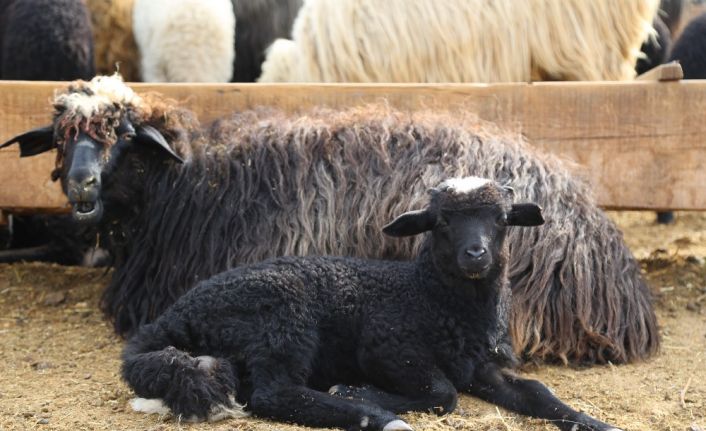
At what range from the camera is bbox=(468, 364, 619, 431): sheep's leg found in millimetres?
3879

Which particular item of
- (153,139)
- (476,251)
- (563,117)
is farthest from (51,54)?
(476,251)

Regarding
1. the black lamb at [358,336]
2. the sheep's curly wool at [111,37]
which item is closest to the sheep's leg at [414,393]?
the black lamb at [358,336]

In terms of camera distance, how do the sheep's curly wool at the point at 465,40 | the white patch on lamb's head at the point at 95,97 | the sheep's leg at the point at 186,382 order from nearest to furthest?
the sheep's leg at the point at 186,382
the white patch on lamb's head at the point at 95,97
the sheep's curly wool at the point at 465,40

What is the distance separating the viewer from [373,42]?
7.06 m

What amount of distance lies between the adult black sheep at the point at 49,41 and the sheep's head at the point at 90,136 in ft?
6.86

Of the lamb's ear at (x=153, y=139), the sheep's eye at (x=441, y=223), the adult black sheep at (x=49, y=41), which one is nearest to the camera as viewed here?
the sheep's eye at (x=441, y=223)

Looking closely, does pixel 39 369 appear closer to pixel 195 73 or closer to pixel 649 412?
pixel 649 412

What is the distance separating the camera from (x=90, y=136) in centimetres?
508

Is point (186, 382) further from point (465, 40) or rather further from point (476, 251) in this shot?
point (465, 40)

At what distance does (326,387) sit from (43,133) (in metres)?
2.17

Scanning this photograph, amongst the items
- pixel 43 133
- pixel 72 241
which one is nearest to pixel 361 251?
pixel 43 133

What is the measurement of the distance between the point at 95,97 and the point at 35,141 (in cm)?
47

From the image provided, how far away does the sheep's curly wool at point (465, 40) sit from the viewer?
7031 millimetres

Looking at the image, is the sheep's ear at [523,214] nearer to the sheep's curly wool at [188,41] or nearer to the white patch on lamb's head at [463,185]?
the white patch on lamb's head at [463,185]
